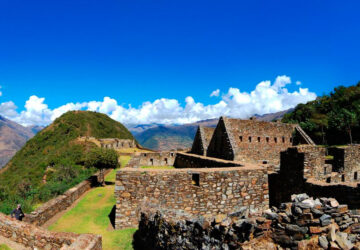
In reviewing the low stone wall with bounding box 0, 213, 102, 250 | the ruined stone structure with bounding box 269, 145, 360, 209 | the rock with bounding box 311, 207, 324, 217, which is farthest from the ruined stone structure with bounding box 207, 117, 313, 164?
the rock with bounding box 311, 207, 324, 217

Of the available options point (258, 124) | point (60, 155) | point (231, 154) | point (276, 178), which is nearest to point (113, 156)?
point (231, 154)

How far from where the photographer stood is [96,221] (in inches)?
401

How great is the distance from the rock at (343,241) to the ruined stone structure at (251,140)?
12011 mm

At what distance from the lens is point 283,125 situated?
19.3m

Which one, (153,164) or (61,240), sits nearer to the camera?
(61,240)

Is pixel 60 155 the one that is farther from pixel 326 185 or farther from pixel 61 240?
pixel 326 185

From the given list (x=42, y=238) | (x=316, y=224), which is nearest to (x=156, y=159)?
(x=42, y=238)

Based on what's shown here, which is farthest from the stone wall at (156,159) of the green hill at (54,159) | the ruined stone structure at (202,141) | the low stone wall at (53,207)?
the low stone wall at (53,207)

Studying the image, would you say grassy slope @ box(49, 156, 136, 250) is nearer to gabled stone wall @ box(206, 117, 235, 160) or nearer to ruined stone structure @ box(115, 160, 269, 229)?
ruined stone structure @ box(115, 160, 269, 229)

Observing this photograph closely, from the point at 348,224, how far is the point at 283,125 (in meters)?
16.5

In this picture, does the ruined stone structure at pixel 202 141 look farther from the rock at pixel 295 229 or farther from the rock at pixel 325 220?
the rock at pixel 325 220

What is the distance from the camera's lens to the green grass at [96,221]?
8.20 m

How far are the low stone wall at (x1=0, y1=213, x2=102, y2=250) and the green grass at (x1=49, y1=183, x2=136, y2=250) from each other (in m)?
1.13

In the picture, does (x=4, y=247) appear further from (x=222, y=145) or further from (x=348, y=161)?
(x=348, y=161)
